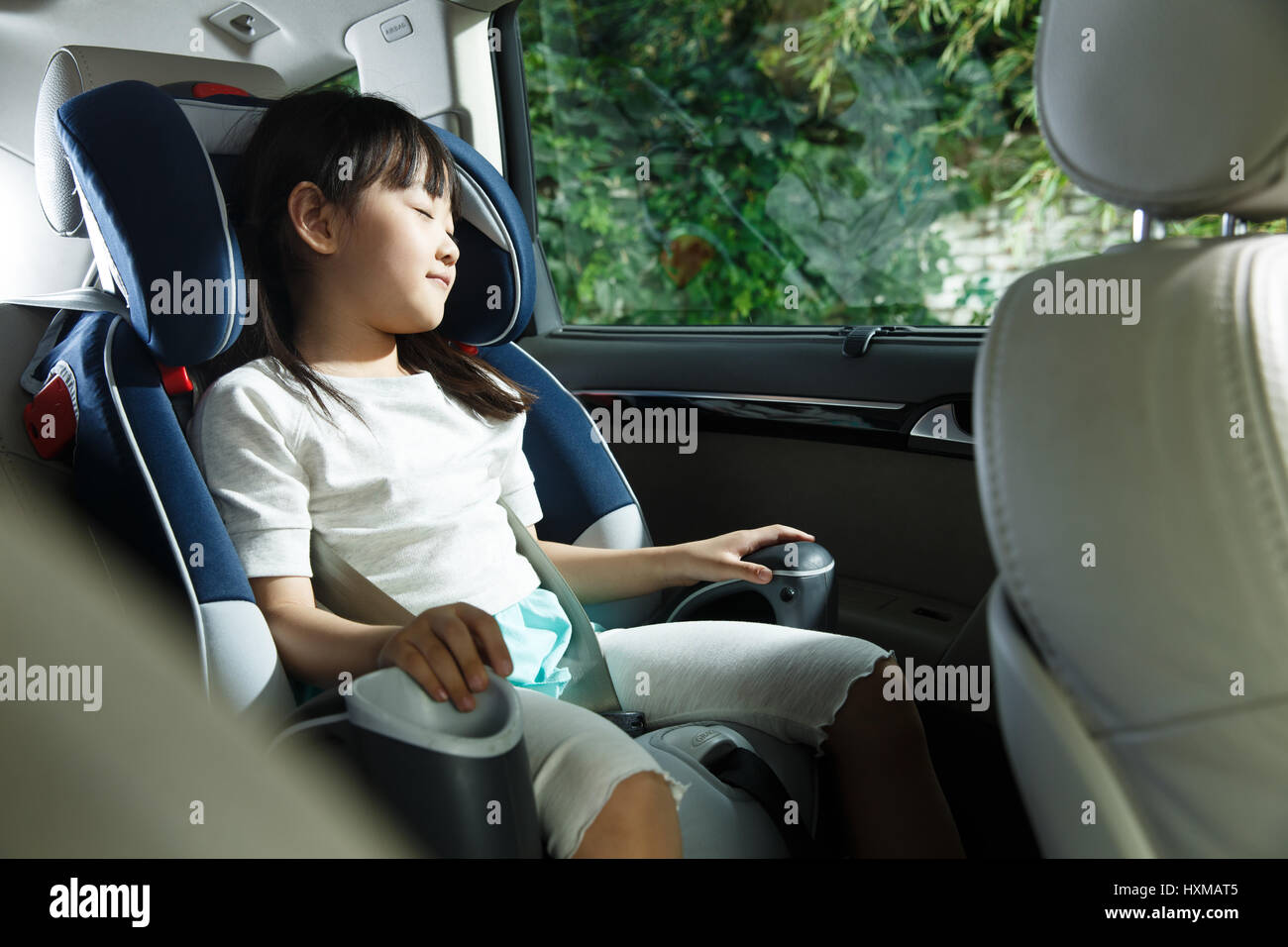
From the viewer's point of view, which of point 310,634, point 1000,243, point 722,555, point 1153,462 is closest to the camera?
point 1153,462

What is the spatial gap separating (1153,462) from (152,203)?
895mm

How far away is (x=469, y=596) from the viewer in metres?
1.13

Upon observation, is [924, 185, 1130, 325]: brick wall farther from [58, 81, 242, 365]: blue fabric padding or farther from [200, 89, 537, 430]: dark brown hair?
[58, 81, 242, 365]: blue fabric padding

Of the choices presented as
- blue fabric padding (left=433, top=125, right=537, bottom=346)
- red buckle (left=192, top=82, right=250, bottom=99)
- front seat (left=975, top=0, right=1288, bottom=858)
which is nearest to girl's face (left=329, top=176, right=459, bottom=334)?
blue fabric padding (left=433, top=125, right=537, bottom=346)

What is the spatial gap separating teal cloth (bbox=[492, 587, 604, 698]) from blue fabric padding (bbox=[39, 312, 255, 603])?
0.28 m

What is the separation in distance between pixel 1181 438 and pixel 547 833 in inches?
20.4

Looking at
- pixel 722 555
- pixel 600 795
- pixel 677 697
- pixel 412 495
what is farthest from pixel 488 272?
pixel 600 795

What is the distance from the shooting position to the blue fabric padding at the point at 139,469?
966 mm

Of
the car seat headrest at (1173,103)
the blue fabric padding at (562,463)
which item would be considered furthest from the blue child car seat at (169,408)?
the car seat headrest at (1173,103)

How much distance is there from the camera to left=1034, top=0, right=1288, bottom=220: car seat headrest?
0.64 meters

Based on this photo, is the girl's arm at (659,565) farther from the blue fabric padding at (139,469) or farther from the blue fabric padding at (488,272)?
the blue fabric padding at (139,469)

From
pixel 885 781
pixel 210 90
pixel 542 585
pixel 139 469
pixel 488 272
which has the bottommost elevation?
pixel 885 781

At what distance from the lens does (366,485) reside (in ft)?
3.63

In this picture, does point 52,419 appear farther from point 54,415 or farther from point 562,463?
point 562,463
